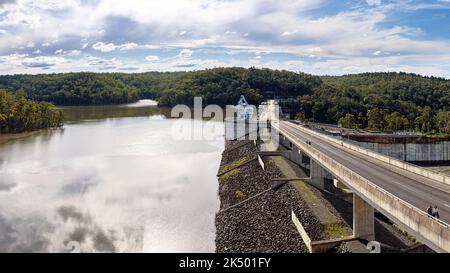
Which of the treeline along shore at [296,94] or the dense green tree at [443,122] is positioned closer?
the dense green tree at [443,122]

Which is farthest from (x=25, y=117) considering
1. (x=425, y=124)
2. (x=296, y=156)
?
(x=425, y=124)

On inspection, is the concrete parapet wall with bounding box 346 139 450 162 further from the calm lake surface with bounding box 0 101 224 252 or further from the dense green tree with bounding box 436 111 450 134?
the dense green tree with bounding box 436 111 450 134

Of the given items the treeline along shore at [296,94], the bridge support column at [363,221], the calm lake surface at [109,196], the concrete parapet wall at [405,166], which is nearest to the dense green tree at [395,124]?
the treeline along shore at [296,94]

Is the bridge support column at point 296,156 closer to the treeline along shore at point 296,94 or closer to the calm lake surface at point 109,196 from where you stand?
the calm lake surface at point 109,196

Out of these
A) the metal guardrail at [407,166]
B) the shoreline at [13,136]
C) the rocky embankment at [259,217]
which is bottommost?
the rocky embankment at [259,217]

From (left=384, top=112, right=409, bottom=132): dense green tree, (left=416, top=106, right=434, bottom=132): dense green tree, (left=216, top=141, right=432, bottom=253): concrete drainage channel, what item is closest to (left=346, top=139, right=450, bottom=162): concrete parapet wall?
(left=216, top=141, right=432, bottom=253): concrete drainage channel

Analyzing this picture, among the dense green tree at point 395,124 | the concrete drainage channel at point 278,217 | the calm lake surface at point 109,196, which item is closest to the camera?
the concrete drainage channel at point 278,217
